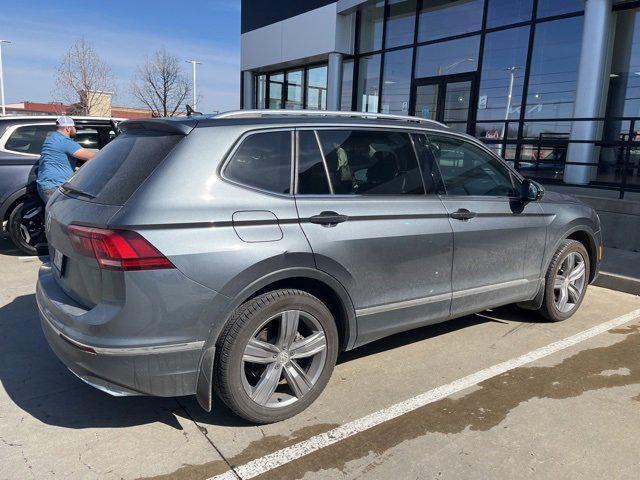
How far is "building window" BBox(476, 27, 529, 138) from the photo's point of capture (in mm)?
10773

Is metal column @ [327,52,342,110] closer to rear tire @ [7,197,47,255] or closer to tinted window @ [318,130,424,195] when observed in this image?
rear tire @ [7,197,47,255]

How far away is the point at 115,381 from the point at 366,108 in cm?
1314

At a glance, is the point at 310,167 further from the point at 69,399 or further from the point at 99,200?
the point at 69,399

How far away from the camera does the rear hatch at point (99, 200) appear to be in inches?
105

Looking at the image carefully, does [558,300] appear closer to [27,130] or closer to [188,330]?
[188,330]

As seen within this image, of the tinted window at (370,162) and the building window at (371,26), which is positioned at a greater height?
the building window at (371,26)

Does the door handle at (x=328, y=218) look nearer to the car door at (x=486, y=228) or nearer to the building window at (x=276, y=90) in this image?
the car door at (x=486, y=228)

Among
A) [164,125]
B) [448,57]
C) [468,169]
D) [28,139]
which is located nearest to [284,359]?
[164,125]

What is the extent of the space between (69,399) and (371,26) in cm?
1328

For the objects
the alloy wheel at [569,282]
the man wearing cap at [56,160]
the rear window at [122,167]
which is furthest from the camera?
the man wearing cap at [56,160]

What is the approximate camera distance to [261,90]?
753 inches

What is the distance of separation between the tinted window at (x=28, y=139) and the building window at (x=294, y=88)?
1114 cm

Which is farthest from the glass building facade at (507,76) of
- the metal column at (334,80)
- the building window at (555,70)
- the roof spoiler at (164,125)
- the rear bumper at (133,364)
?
the rear bumper at (133,364)

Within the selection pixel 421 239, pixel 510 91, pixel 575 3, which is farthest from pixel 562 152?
pixel 421 239
